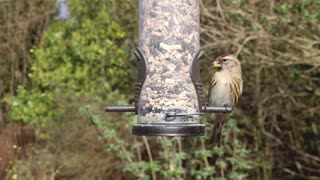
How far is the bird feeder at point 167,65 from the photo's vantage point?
205 inches

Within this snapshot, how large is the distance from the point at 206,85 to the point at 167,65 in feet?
13.8

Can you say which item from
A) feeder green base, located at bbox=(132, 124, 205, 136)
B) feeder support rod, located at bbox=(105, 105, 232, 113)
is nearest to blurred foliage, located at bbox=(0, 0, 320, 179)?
feeder support rod, located at bbox=(105, 105, 232, 113)

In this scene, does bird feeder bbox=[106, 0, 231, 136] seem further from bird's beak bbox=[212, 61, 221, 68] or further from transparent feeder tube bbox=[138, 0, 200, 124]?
bird's beak bbox=[212, 61, 221, 68]

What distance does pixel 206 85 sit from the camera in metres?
9.45

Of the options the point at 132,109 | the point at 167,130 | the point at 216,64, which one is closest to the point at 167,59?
the point at 132,109

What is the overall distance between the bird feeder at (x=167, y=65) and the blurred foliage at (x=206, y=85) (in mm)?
2817

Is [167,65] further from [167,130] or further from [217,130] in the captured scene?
[217,130]

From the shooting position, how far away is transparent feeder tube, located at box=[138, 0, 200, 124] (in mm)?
5223

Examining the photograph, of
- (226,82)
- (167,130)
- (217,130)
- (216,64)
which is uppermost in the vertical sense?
(216,64)

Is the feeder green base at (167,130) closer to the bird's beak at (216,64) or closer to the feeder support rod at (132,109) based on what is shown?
the feeder support rod at (132,109)

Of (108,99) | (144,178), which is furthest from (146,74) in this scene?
(108,99)

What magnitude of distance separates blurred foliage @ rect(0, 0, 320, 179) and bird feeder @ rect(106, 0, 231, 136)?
2.82 m

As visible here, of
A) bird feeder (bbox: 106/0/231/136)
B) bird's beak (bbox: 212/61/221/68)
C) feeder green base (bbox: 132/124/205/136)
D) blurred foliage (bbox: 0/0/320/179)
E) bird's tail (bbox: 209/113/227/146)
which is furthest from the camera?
blurred foliage (bbox: 0/0/320/179)

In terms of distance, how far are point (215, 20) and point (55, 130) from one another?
2616 millimetres
